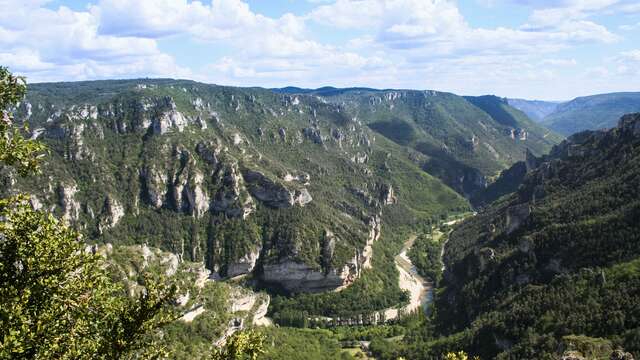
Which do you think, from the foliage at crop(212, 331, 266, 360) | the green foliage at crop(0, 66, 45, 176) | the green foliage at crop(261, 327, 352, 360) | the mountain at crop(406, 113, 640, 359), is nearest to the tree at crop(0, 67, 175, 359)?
the green foliage at crop(0, 66, 45, 176)

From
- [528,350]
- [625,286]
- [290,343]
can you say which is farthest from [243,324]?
[625,286]

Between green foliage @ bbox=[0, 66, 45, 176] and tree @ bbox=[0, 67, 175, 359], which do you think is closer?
tree @ bbox=[0, 67, 175, 359]

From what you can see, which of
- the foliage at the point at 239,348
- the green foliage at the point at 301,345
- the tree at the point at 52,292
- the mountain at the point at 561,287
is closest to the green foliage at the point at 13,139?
the tree at the point at 52,292

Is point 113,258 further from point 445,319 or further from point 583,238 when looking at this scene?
point 583,238

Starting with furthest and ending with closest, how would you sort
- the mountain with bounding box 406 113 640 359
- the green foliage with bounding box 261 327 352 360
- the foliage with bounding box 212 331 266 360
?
the green foliage with bounding box 261 327 352 360 → the mountain with bounding box 406 113 640 359 → the foliage with bounding box 212 331 266 360

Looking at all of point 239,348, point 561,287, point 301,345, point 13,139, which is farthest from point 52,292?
point 301,345

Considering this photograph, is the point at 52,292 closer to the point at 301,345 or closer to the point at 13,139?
the point at 13,139

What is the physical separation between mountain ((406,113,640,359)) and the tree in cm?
8794

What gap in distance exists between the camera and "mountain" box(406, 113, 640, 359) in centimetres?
11231

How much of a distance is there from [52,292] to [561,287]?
465ft

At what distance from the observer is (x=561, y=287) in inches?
5536

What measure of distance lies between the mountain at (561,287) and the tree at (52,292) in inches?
3462

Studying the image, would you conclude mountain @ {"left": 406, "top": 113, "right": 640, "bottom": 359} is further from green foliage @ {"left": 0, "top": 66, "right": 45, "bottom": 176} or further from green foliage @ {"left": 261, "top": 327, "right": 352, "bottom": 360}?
green foliage @ {"left": 0, "top": 66, "right": 45, "bottom": 176}

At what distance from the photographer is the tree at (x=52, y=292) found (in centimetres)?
2375
